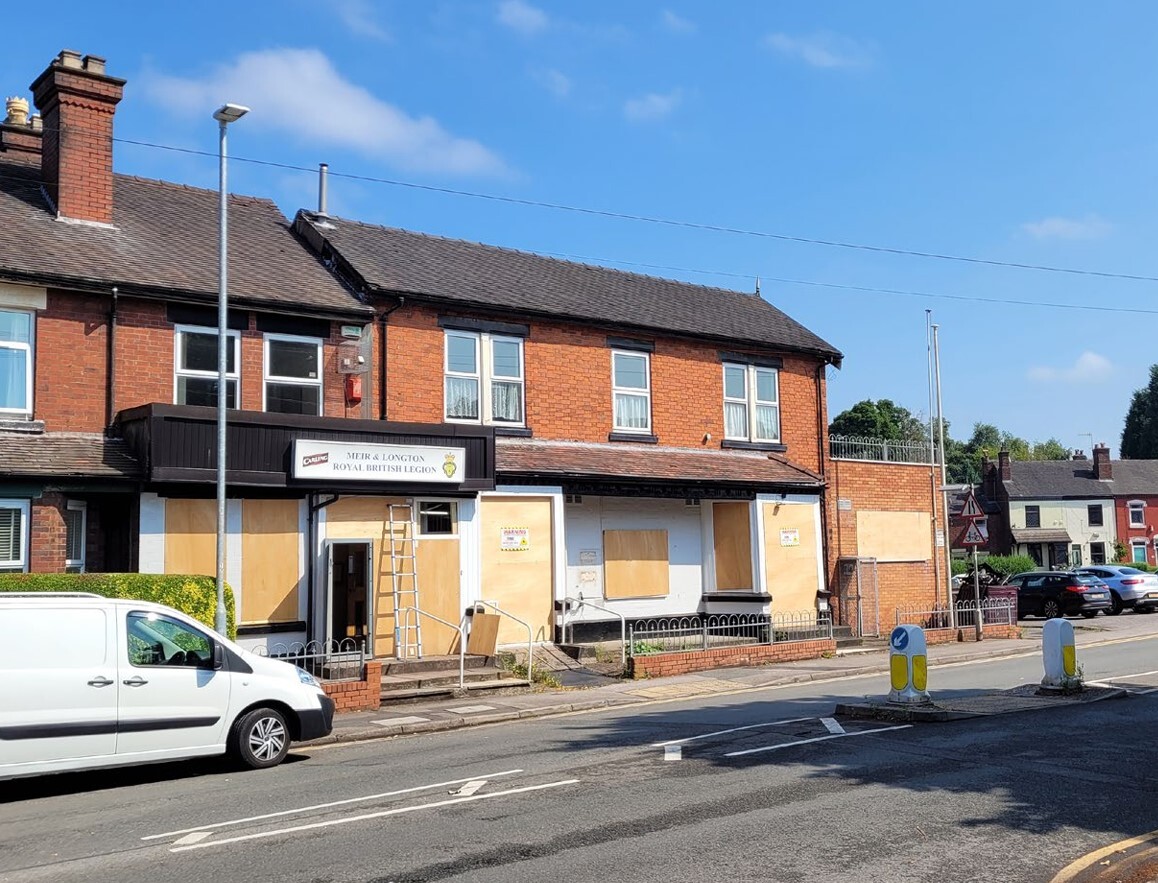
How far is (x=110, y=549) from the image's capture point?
15.8 meters

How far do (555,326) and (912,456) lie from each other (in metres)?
10.7

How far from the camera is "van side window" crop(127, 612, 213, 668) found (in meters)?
10.6

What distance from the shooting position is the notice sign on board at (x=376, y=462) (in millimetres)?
16500

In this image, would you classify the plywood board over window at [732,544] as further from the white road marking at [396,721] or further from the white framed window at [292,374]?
the white road marking at [396,721]

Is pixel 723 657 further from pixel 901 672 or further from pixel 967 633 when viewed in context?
pixel 967 633

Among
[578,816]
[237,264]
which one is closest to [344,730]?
[578,816]

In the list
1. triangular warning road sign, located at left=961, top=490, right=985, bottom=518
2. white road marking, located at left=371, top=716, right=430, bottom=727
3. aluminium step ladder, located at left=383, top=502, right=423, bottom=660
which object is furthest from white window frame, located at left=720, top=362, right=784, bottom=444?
white road marking, located at left=371, top=716, right=430, bottom=727

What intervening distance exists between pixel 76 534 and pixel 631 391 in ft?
35.9

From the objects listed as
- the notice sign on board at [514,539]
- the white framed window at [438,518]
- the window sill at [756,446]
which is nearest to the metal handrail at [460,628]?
the white framed window at [438,518]

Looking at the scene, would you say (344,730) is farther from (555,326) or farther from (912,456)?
(912,456)

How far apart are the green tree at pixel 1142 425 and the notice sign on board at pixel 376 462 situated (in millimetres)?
95569

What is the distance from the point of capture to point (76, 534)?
50.8 ft

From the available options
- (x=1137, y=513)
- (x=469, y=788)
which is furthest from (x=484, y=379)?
(x=1137, y=513)

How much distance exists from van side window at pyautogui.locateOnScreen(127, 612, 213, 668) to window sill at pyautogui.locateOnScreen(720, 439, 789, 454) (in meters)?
14.4
